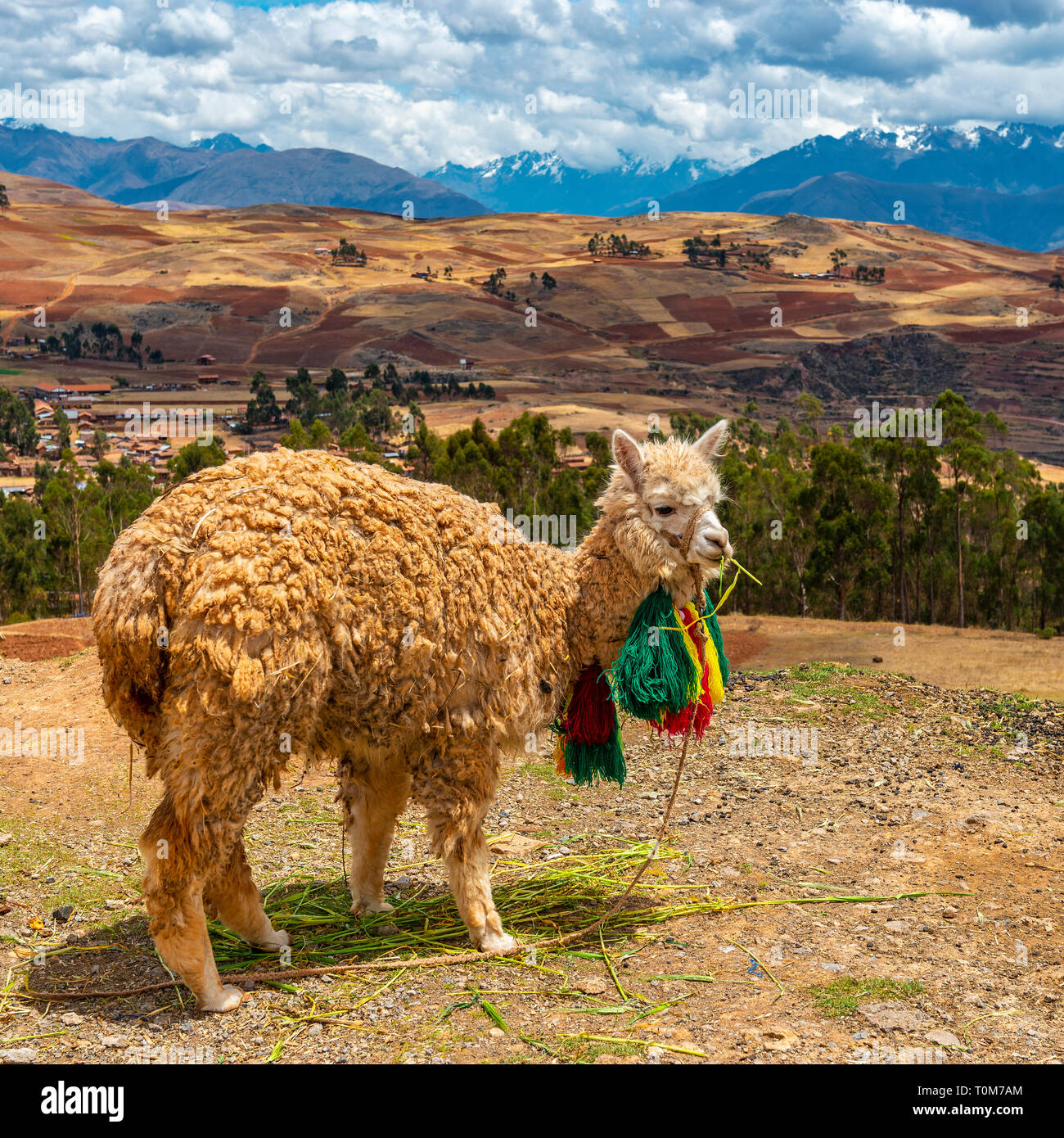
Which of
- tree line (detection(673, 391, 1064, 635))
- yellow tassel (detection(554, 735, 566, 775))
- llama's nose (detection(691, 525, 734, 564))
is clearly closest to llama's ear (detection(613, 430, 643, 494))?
llama's nose (detection(691, 525, 734, 564))

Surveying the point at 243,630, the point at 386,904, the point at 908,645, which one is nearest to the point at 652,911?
the point at 386,904

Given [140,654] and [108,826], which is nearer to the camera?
[140,654]

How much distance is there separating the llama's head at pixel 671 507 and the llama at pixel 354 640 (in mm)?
13

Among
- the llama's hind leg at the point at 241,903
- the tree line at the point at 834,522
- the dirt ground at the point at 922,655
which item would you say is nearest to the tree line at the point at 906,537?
the tree line at the point at 834,522

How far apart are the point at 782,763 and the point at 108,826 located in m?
6.40

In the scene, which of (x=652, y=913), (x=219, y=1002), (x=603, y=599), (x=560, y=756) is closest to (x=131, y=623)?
(x=219, y=1002)

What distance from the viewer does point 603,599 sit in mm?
6680

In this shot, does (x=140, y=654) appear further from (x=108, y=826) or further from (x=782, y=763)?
(x=782, y=763)

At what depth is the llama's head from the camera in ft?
20.6

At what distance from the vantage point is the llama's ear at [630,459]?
251 inches

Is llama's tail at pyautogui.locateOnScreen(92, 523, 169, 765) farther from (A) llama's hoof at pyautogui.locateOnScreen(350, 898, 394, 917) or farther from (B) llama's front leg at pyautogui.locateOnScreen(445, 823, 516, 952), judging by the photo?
(A) llama's hoof at pyautogui.locateOnScreen(350, 898, 394, 917)

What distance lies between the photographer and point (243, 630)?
517 centimetres

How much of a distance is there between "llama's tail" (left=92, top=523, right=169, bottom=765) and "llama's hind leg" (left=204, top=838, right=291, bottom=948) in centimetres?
111
